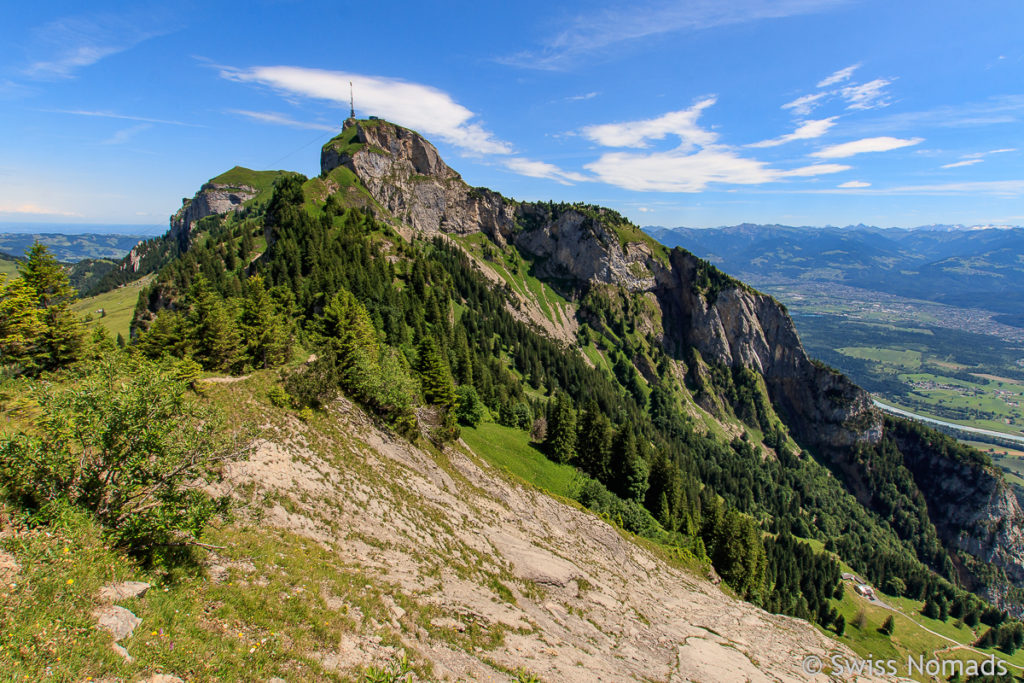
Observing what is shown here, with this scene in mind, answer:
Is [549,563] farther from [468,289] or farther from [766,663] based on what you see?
[468,289]

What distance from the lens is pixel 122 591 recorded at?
12.2 m

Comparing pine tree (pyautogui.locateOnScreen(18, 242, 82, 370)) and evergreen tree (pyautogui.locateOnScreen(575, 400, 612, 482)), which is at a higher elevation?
pine tree (pyautogui.locateOnScreen(18, 242, 82, 370))

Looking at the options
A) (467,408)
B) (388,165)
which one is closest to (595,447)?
(467,408)

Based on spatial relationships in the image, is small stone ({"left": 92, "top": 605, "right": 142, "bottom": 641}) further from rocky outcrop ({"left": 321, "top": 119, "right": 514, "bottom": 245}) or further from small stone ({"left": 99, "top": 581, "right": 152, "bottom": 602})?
rocky outcrop ({"left": 321, "top": 119, "right": 514, "bottom": 245})

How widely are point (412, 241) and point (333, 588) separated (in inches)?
6135

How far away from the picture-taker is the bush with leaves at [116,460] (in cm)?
1238

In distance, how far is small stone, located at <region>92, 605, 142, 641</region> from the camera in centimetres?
1075

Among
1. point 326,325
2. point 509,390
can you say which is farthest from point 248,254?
point 509,390

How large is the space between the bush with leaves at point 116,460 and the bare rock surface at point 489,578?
690 cm

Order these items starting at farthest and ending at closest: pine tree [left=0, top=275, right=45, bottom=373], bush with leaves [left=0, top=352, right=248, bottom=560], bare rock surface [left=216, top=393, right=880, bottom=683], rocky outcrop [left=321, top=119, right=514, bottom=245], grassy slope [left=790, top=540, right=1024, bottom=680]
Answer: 1. rocky outcrop [left=321, top=119, right=514, bottom=245]
2. grassy slope [left=790, top=540, right=1024, bottom=680]
3. pine tree [left=0, top=275, right=45, bottom=373]
4. bare rock surface [left=216, top=393, right=880, bottom=683]
5. bush with leaves [left=0, top=352, right=248, bottom=560]

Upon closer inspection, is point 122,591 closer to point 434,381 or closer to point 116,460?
point 116,460

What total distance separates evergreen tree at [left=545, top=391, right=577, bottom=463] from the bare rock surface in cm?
2046

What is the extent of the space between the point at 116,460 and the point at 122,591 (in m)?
3.92

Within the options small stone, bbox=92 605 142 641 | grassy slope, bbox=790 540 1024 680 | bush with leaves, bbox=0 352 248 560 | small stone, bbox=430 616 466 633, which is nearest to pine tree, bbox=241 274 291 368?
bush with leaves, bbox=0 352 248 560
